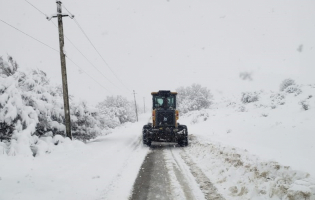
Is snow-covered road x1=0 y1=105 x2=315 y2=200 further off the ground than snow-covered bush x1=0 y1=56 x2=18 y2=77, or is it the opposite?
snow-covered bush x1=0 y1=56 x2=18 y2=77

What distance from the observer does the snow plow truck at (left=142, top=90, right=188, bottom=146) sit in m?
11.2

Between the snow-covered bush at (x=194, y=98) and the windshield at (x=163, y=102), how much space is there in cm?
3141

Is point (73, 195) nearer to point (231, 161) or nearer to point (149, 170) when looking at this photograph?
point (149, 170)

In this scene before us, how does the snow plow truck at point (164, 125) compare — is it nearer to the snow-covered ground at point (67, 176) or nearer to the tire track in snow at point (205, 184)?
the snow-covered ground at point (67, 176)

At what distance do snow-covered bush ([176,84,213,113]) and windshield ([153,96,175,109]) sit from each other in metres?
31.4

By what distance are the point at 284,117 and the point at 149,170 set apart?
40.6 feet

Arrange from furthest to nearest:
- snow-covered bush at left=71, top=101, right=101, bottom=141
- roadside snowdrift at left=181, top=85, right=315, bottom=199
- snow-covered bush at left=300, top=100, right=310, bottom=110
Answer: snow-covered bush at left=300, top=100, right=310, bottom=110 < snow-covered bush at left=71, top=101, right=101, bottom=141 < roadside snowdrift at left=181, top=85, right=315, bottom=199

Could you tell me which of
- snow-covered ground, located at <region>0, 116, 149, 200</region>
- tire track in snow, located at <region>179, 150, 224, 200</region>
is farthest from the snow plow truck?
tire track in snow, located at <region>179, 150, 224, 200</region>

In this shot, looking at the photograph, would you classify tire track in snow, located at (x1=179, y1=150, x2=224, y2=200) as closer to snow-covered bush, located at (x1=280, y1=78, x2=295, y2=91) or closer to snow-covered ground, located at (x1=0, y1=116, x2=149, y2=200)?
snow-covered ground, located at (x1=0, y1=116, x2=149, y2=200)

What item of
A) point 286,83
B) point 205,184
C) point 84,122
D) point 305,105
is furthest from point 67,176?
point 286,83

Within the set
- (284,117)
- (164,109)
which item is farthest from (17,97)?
(284,117)

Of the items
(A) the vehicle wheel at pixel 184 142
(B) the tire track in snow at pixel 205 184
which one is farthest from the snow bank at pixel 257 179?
(A) the vehicle wheel at pixel 184 142

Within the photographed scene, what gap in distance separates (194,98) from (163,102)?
109 feet

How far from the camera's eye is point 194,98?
4488 centimetres
